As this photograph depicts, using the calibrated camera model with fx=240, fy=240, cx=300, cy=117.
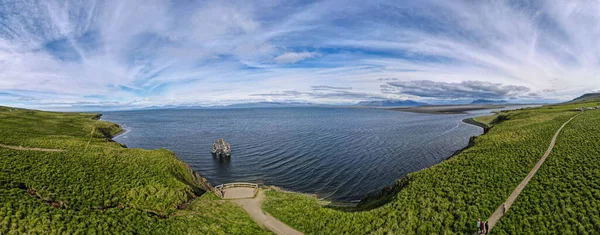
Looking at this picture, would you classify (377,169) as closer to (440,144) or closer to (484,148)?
(484,148)

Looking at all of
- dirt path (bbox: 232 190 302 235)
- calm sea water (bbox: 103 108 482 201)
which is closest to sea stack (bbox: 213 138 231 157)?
calm sea water (bbox: 103 108 482 201)

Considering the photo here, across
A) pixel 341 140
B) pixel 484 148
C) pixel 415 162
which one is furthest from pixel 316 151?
pixel 484 148

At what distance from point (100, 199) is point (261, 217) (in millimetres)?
18427

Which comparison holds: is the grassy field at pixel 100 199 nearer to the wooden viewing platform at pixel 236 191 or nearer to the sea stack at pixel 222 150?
the wooden viewing platform at pixel 236 191

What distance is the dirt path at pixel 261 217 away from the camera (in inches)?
1050

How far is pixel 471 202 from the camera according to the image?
26.5 meters

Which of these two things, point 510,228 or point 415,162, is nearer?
point 510,228

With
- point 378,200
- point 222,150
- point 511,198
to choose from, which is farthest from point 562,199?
point 222,150

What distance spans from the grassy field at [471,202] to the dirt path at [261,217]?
900mm

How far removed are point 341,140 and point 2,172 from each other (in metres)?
80.4

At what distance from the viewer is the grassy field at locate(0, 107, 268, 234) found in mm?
21719

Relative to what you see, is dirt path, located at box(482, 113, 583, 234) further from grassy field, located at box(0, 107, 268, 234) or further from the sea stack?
the sea stack

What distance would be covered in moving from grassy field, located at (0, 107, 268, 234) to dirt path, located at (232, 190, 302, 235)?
1.04 metres

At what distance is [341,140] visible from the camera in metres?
90.6
